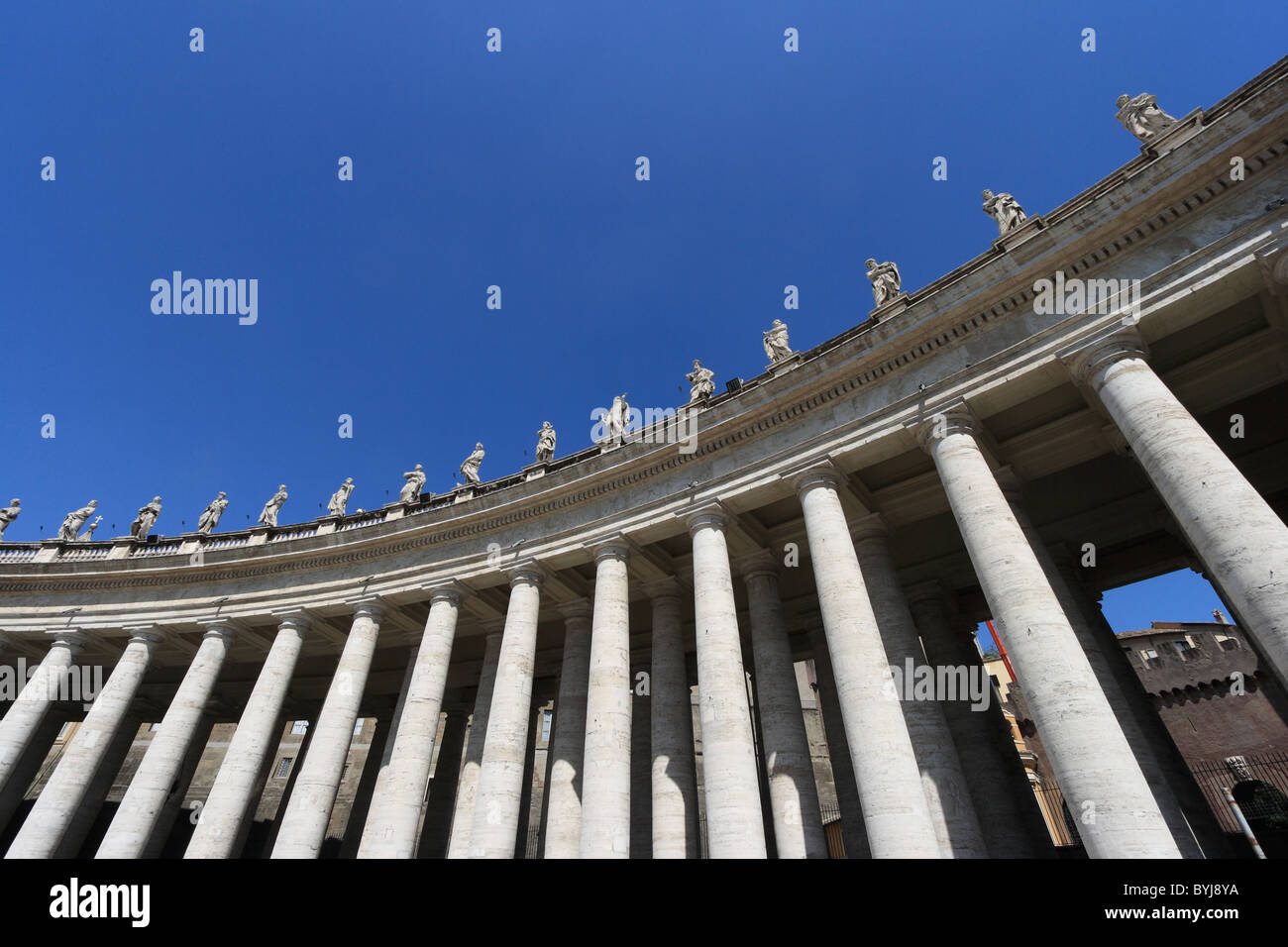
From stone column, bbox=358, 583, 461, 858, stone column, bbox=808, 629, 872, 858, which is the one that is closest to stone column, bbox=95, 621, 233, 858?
stone column, bbox=358, 583, 461, 858

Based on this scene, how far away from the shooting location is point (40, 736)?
31.8 metres

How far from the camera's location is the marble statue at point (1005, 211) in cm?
1817

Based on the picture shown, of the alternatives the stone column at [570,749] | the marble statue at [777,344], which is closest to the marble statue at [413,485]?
the stone column at [570,749]

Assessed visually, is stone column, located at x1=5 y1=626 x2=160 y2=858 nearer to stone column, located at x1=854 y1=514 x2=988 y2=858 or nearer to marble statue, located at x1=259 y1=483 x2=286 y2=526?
marble statue, located at x1=259 y1=483 x2=286 y2=526

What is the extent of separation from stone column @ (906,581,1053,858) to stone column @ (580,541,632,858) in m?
9.58

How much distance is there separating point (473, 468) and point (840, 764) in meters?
18.6

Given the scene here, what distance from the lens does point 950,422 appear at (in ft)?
55.5

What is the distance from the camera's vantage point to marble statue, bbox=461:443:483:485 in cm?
2867

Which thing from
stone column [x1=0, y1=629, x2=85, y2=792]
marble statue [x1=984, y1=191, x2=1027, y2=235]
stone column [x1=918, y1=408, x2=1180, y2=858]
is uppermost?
marble statue [x1=984, y1=191, x2=1027, y2=235]
